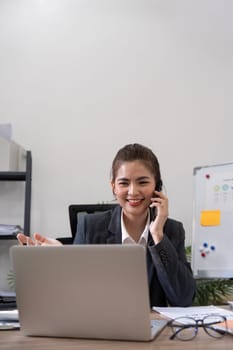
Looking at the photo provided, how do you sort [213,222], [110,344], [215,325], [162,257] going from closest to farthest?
[110,344], [215,325], [162,257], [213,222]

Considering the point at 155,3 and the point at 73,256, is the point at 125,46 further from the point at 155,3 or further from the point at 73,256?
the point at 73,256

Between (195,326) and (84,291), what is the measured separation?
29 cm

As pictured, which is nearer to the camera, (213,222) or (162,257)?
(162,257)

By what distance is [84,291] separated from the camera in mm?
944

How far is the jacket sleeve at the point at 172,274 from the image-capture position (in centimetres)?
144

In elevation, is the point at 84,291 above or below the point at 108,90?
below

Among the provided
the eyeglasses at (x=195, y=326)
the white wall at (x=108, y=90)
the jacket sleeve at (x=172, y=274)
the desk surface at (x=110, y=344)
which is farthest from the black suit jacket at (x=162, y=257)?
the white wall at (x=108, y=90)

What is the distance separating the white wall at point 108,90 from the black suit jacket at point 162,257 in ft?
3.32

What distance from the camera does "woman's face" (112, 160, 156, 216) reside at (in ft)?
5.60

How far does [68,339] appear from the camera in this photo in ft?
3.20

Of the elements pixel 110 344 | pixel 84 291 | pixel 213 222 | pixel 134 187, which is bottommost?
pixel 110 344

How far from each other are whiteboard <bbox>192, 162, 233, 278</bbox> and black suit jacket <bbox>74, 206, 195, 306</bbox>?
19.9 inches

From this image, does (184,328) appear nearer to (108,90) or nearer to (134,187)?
(134,187)

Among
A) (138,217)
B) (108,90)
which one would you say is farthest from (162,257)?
(108,90)
